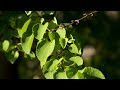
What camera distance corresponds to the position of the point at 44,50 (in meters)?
1.47

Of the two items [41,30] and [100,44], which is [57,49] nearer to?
[41,30]

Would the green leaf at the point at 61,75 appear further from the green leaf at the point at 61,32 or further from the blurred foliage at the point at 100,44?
the blurred foliage at the point at 100,44

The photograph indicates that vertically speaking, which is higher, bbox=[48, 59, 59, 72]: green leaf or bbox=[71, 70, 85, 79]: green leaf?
bbox=[48, 59, 59, 72]: green leaf

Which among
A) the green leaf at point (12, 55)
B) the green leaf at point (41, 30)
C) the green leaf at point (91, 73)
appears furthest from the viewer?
the green leaf at point (12, 55)

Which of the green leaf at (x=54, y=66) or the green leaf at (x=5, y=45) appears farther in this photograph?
the green leaf at (x=5, y=45)

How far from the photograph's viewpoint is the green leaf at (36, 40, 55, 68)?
1.45 metres

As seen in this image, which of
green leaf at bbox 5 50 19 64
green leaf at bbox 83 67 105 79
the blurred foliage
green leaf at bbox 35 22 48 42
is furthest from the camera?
the blurred foliage

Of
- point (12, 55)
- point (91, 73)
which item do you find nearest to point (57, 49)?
point (91, 73)

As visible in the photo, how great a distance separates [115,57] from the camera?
14.4 feet

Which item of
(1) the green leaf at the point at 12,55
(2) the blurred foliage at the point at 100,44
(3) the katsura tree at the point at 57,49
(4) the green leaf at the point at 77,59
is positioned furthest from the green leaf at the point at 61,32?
(2) the blurred foliage at the point at 100,44

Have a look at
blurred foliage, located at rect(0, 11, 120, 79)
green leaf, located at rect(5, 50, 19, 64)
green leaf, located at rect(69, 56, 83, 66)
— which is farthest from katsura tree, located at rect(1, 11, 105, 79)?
blurred foliage, located at rect(0, 11, 120, 79)

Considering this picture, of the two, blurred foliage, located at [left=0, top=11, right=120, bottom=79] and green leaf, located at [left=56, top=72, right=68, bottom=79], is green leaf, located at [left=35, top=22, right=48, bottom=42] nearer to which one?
green leaf, located at [left=56, top=72, right=68, bottom=79]

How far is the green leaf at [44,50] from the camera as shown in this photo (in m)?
1.45
